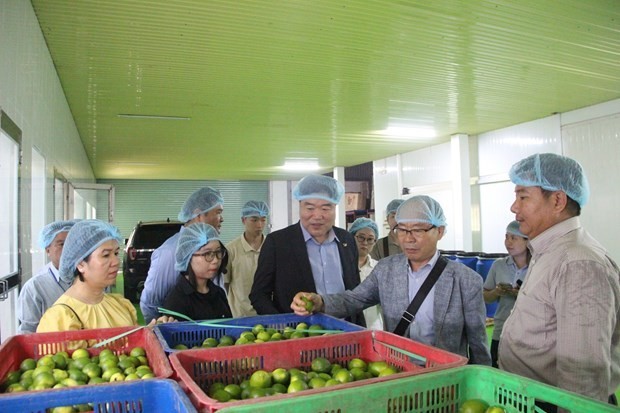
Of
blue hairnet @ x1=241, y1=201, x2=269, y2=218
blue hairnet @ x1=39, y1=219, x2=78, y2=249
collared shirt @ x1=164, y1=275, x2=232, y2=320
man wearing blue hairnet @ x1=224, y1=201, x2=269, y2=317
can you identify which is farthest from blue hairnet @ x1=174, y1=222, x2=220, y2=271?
blue hairnet @ x1=241, y1=201, x2=269, y2=218

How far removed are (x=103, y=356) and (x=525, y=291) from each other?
1802 millimetres

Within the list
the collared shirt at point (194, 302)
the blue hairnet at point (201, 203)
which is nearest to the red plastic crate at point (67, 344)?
the collared shirt at point (194, 302)

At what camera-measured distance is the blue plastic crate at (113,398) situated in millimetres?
1270

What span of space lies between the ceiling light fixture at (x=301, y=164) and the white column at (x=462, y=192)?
4888 millimetres

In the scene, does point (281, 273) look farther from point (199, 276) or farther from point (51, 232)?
point (51, 232)

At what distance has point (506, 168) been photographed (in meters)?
9.30

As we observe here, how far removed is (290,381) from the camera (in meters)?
1.65

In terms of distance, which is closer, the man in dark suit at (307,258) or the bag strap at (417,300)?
the bag strap at (417,300)

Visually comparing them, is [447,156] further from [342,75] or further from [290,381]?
[290,381]

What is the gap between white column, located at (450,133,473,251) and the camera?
390 inches

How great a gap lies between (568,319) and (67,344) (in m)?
2.07

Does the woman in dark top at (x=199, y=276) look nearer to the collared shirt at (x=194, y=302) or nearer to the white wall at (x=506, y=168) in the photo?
the collared shirt at (x=194, y=302)

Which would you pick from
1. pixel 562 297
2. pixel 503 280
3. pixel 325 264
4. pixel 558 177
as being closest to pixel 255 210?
pixel 325 264

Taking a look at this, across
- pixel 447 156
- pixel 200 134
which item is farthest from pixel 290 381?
pixel 447 156
